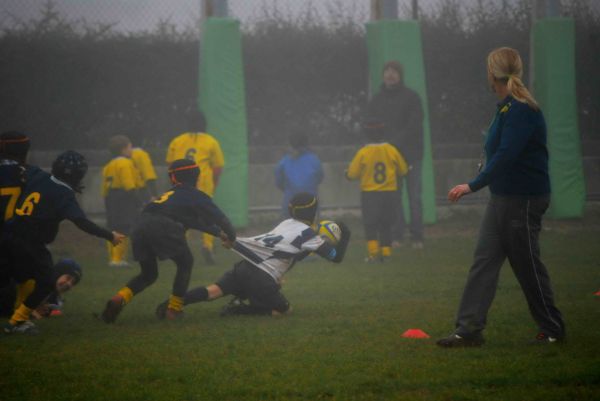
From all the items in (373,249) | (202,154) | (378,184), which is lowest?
(373,249)

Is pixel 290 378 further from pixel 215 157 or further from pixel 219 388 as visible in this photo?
pixel 215 157

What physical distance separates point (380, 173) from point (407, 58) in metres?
4.46

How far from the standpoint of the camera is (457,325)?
7.30m

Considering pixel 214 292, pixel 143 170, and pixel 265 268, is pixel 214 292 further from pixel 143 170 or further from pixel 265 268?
pixel 143 170

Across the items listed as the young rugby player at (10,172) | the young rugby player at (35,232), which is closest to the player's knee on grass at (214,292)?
the young rugby player at (35,232)

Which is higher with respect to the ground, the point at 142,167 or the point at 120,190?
the point at 142,167

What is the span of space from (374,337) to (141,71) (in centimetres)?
1218

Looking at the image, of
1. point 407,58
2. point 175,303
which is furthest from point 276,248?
point 407,58

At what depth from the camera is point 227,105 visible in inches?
673

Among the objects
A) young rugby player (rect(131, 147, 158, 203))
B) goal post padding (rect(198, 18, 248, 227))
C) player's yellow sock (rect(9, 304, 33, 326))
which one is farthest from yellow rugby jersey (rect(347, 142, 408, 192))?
player's yellow sock (rect(9, 304, 33, 326))

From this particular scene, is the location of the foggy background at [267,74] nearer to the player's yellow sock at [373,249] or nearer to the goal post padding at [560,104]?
the goal post padding at [560,104]

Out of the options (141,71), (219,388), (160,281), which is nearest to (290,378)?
(219,388)

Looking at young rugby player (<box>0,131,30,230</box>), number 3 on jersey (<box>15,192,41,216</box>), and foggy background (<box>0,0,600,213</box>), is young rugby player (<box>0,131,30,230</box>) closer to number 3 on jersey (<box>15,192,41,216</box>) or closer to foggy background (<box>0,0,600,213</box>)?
number 3 on jersey (<box>15,192,41,216</box>)

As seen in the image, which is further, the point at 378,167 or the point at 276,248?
the point at 378,167
